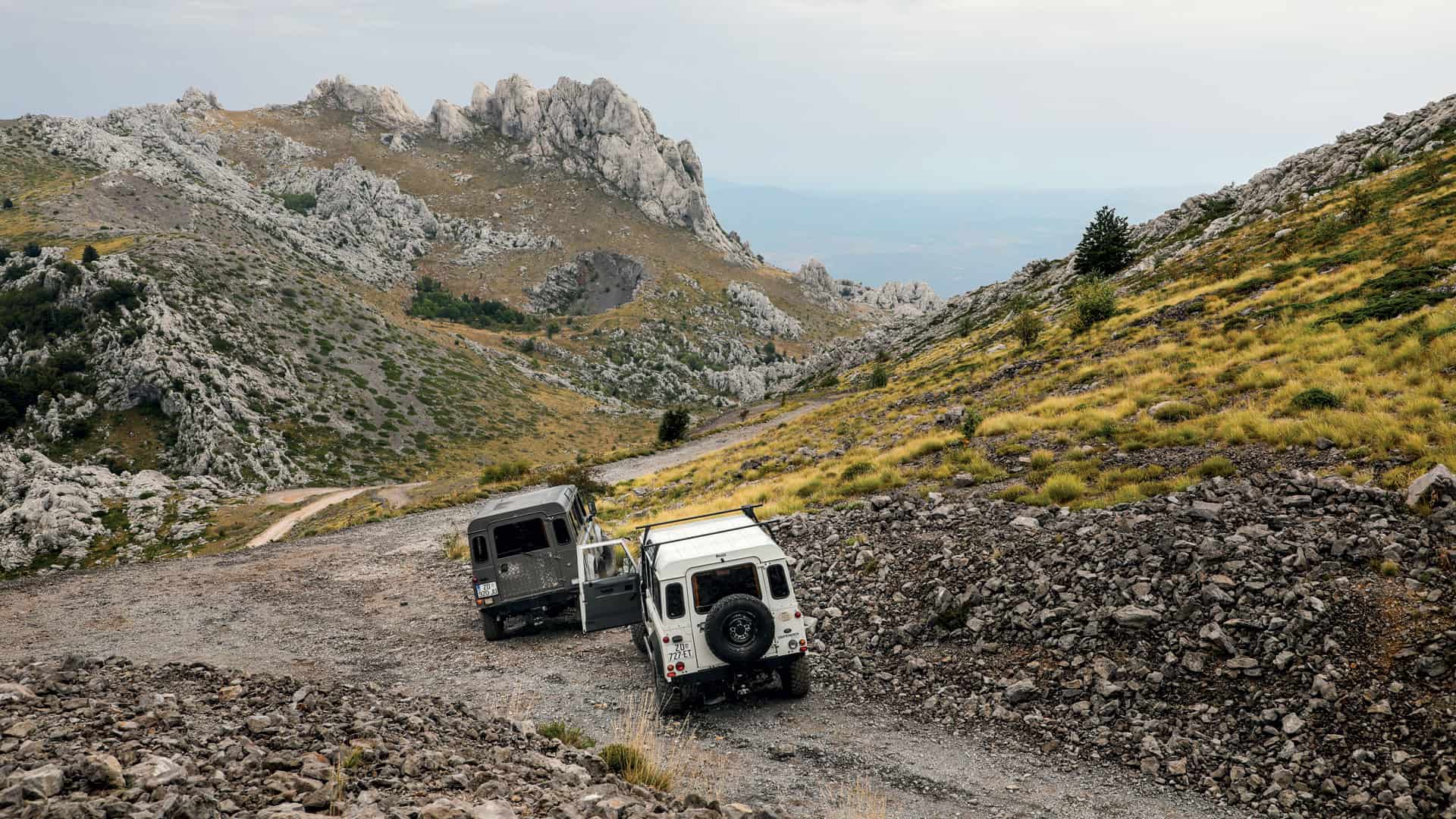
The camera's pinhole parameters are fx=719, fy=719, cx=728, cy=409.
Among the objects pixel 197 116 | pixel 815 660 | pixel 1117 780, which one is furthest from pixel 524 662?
pixel 197 116

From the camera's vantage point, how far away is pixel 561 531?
16719mm

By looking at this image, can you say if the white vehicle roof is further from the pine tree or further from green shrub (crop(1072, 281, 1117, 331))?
the pine tree

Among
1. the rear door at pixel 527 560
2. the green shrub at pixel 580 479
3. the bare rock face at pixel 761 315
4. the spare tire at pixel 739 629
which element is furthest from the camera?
the bare rock face at pixel 761 315

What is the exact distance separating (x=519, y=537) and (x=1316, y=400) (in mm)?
17661

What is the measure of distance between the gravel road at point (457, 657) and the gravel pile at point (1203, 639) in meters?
0.73

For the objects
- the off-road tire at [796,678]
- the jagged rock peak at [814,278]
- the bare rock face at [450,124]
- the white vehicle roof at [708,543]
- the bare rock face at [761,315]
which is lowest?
the off-road tire at [796,678]

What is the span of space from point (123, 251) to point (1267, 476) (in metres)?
91.4

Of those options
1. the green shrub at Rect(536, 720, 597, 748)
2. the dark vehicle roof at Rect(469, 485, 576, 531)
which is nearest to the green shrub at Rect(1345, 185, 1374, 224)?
the dark vehicle roof at Rect(469, 485, 576, 531)

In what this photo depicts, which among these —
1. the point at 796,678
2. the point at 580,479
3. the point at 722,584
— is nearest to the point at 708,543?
the point at 722,584

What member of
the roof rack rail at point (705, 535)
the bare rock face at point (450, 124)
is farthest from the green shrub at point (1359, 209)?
the bare rock face at point (450, 124)

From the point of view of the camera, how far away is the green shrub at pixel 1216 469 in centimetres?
1352

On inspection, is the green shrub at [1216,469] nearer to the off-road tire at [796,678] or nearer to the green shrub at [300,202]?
the off-road tire at [796,678]

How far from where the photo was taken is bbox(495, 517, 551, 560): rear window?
16453 millimetres

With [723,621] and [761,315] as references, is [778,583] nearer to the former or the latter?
[723,621]
